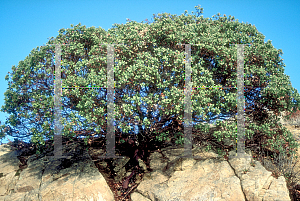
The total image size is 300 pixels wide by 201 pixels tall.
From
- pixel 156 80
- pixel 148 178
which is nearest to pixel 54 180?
pixel 148 178

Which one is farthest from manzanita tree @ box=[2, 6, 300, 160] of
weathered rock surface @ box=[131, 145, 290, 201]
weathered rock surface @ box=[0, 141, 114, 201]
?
weathered rock surface @ box=[0, 141, 114, 201]

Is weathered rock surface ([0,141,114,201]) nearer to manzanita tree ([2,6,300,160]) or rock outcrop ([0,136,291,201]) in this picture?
rock outcrop ([0,136,291,201])

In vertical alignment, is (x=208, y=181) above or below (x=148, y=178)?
Result: above

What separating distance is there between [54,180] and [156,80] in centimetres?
891

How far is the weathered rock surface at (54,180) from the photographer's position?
14.4 m

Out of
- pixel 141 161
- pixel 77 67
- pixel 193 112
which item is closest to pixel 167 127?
pixel 193 112

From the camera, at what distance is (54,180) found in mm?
15445

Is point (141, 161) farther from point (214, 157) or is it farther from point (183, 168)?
point (214, 157)

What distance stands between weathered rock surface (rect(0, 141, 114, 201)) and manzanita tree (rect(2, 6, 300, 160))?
2.83 meters

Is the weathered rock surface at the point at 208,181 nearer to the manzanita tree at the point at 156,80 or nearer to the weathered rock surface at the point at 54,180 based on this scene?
the manzanita tree at the point at 156,80

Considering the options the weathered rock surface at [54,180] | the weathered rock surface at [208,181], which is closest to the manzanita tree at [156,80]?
the weathered rock surface at [208,181]

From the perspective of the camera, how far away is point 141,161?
671 inches

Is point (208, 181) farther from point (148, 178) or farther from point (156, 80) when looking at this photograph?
point (156, 80)

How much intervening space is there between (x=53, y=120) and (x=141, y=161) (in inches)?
258
